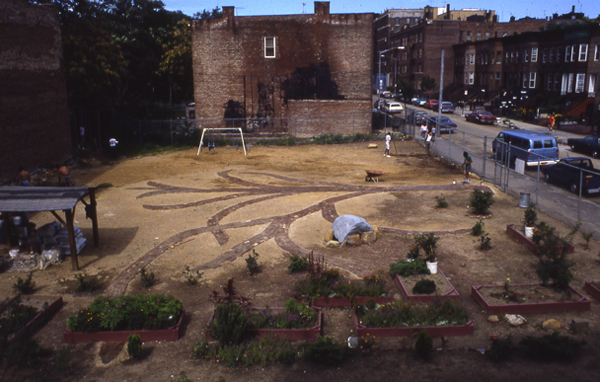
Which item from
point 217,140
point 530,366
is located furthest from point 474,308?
point 217,140

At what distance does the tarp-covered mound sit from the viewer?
51.3ft

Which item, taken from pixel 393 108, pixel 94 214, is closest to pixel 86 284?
pixel 94 214

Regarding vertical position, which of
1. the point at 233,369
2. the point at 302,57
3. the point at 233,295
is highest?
the point at 302,57

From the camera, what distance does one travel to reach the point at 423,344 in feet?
30.7

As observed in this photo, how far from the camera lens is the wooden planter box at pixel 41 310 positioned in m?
10.5

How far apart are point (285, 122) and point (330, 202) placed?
81.0 feet

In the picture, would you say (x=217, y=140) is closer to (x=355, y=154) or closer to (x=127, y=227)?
(x=355, y=154)

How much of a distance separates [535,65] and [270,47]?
36981 millimetres

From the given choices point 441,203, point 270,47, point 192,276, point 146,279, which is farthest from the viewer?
point 270,47

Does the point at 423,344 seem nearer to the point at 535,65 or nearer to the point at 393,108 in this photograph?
the point at 393,108

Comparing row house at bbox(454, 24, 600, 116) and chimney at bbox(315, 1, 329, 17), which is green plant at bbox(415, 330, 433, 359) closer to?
chimney at bbox(315, 1, 329, 17)

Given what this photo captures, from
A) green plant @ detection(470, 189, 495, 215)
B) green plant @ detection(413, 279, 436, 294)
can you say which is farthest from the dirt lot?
green plant @ detection(413, 279, 436, 294)

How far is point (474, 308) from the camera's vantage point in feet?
37.4

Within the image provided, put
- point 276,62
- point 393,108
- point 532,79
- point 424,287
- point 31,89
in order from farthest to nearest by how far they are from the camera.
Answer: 1. point 393,108
2. point 532,79
3. point 276,62
4. point 31,89
5. point 424,287
